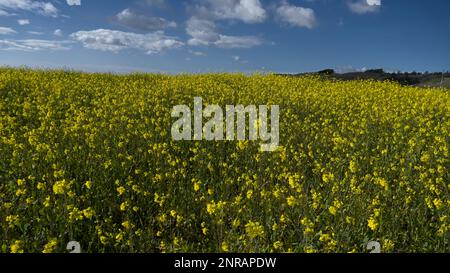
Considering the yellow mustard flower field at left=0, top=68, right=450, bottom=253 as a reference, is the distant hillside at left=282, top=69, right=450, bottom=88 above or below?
above

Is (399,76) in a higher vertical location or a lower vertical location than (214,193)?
higher

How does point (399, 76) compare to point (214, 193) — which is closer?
point (214, 193)

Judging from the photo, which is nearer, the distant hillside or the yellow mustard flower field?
the yellow mustard flower field

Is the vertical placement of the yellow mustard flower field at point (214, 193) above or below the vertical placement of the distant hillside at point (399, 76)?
below

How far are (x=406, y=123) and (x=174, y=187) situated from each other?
6892mm

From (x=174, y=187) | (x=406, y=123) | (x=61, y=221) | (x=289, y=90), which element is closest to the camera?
(x=61, y=221)

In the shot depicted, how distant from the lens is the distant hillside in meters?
22.5

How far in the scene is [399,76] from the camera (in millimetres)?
23812

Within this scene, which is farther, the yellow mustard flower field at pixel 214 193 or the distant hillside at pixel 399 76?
the distant hillside at pixel 399 76

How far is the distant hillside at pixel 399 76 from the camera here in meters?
22.5
